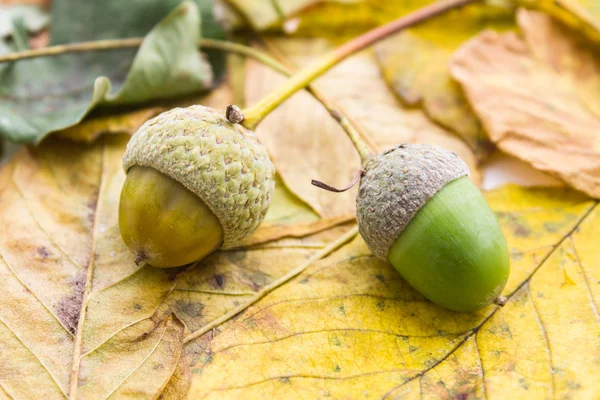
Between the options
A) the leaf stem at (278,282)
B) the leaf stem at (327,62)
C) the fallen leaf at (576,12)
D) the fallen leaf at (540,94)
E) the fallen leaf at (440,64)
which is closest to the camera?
the leaf stem at (278,282)

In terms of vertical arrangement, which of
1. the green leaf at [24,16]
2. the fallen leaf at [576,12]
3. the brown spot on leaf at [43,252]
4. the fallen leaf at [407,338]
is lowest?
the fallen leaf at [407,338]

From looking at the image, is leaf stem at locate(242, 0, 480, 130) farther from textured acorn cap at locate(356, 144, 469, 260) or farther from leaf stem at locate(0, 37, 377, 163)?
textured acorn cap at locate(356, 144, 469, 260)

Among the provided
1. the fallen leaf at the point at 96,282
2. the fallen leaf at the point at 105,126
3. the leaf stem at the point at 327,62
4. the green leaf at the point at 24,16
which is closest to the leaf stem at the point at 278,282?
the fallen leaf at the point at 96,282

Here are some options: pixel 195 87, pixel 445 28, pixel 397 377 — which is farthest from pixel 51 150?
pixel 445 28

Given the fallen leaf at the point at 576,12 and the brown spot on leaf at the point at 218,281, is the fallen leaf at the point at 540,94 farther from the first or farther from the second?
the brown spot on leaf at the point at 218,281

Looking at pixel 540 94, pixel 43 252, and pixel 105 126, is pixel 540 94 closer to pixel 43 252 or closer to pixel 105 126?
pixel 105 126

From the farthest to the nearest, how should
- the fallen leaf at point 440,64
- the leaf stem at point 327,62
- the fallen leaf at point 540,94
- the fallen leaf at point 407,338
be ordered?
the fallen leaf at point 440,64 < the fallen leaf at point 540,94 < the leaf stem at point 327,62 < the fallen leaf at point 407,338
